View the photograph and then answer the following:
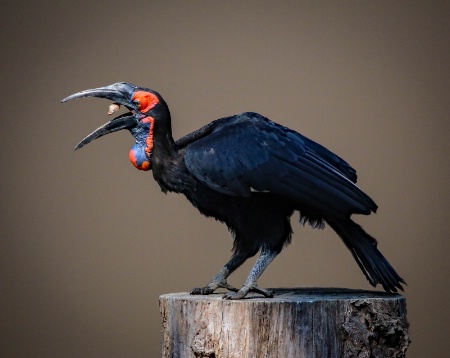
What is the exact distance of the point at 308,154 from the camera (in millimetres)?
3115

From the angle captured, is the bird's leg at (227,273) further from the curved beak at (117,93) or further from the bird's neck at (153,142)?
the curved beak at (117,93)

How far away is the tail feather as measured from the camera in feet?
10.4

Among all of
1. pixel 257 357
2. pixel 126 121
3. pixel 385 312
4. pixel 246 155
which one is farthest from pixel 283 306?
pixel 126 121

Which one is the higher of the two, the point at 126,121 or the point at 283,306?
the point at 126,121

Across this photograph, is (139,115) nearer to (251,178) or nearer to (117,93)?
(117,93)

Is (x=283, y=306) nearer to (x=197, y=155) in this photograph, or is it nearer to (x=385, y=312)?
(x=385, y=312)

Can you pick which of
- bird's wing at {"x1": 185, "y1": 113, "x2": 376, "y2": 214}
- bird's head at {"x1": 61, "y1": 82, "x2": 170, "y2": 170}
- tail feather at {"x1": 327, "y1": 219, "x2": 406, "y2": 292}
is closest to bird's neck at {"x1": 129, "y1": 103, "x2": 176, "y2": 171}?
bird's head at {"x1": 61, "y1": 82, "x2": 170, "y2": 170}

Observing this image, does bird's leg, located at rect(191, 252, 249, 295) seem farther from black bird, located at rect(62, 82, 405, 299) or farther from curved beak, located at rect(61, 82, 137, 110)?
curved beak, located at rect(61, 82, 137, 110)

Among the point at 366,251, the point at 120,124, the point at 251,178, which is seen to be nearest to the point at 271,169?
the point at 251,178

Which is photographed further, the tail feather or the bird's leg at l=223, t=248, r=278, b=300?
the tail feather

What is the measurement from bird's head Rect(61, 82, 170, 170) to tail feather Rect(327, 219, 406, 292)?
2.75 feet

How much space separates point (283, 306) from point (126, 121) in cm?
105

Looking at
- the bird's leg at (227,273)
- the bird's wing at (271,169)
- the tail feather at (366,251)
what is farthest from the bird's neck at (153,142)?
the tail feather at (366,251)

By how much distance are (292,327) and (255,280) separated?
0.32 meters
